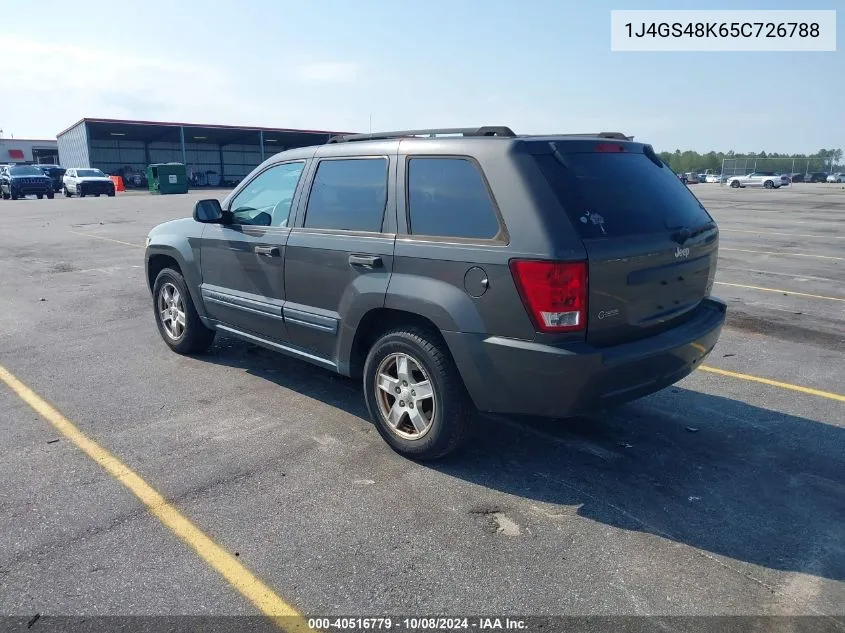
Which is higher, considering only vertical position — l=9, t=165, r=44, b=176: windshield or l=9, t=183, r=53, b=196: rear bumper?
l=9, t=165, r=44, b=176: windshield

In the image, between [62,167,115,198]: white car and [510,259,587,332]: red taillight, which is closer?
[510,259,587,332]: red taillight

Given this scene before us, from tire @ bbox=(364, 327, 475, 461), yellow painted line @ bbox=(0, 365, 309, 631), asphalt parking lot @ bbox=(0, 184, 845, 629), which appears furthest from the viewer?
tire @ bbox=(364, 327, 475, 461)

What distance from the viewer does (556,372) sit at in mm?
3268

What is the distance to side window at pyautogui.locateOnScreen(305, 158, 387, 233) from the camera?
408 centimetres

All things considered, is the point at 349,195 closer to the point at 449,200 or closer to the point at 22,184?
the point at 449,200

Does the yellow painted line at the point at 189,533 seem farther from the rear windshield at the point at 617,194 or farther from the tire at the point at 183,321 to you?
the rear windshield at the point at 617,194

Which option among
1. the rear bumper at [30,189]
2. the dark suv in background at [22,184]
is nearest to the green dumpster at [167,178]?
the dark suv in background at [22,184]

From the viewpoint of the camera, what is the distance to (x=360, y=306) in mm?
4016

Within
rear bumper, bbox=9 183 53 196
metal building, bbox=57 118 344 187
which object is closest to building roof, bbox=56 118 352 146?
metal building, bbox=57 118 344 187

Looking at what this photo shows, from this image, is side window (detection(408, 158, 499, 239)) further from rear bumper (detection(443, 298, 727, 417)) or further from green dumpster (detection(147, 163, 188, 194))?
green dumpster (detection(147, 163, 188, 194))

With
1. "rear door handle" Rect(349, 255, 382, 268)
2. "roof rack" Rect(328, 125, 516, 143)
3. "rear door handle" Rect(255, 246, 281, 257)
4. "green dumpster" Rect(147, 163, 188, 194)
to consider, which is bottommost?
"rear door handle" Rect(349, 255, 382, 268)

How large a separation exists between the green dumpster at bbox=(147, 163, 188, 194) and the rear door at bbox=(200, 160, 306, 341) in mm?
42243

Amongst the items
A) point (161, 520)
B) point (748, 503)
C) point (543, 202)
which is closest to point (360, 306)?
point (543, 202)

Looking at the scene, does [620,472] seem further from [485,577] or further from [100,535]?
[100,535]
